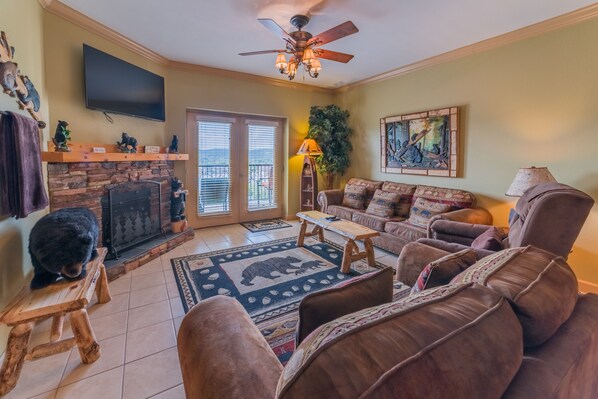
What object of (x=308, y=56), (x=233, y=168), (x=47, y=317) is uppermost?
(x=308, y=56)

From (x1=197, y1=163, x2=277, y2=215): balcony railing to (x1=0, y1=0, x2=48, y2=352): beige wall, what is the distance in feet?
7.97

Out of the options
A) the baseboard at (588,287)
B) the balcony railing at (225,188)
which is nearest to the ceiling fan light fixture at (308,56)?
the balcony railing at (225,188)

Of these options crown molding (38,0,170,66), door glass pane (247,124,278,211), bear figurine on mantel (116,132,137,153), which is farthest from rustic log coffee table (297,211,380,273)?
crown molding (38,0,170,66)

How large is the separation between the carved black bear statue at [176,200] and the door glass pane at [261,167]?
1367 millimetres

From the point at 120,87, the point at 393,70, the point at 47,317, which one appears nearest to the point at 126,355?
the point at 47,317

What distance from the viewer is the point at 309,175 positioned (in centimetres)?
554

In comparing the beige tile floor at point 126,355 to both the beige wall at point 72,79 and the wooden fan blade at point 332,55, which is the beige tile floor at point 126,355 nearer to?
the beige wall at point 72,79

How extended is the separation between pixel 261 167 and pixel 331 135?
1.50 metres

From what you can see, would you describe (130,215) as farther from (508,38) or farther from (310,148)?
(508,38)

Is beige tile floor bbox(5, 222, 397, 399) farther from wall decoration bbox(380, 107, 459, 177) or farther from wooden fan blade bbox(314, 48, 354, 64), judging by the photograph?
wall decoration bbox(380, 107, 459, 177)

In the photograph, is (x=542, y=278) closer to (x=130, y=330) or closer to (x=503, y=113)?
(x=130, y=330)

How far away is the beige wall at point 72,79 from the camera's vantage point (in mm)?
2850

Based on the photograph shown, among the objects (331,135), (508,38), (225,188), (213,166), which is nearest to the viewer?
(508,38)

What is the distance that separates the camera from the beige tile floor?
1617mm
